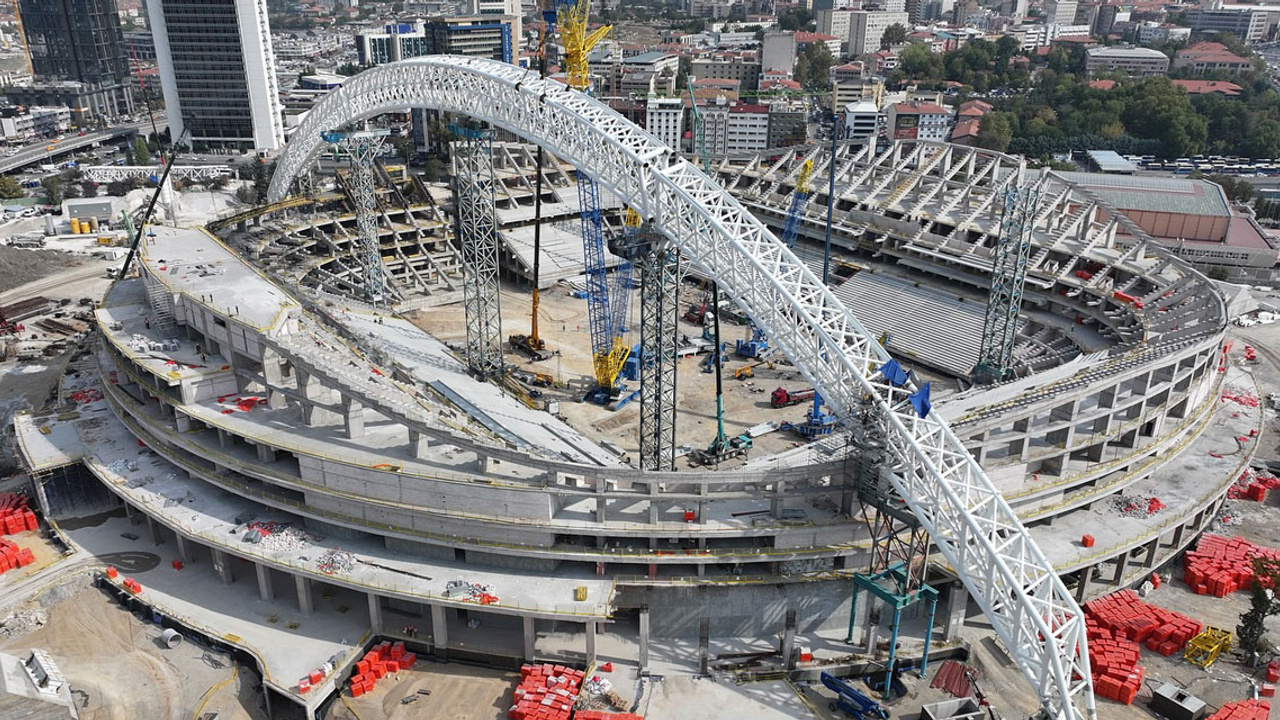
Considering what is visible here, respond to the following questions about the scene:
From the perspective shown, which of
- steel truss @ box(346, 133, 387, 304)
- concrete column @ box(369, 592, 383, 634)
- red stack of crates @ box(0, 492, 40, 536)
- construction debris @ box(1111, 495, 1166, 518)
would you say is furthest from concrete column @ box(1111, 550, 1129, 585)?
steel truss @ box(346, 133, 387, 304)

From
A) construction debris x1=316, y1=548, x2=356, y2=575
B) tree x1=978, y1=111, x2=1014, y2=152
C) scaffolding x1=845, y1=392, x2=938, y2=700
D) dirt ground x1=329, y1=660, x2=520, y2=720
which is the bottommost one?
dirt ground x1=329, y1=660, x2=520, y2=720

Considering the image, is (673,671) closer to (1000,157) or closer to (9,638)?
(9,638)

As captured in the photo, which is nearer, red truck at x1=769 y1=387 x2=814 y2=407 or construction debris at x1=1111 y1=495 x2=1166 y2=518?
construction debris at x1=1111 y1=495 x2=1166 y2=518

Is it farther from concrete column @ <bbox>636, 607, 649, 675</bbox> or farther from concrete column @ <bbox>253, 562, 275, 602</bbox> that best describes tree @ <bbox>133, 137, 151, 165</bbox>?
concrete column @ <bbox>636, 607, 649, 675</bbox>

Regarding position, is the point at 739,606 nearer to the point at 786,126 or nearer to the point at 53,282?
the point at 53,282

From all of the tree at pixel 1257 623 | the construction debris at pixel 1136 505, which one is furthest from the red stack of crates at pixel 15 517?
the tree at pixel 1257 623

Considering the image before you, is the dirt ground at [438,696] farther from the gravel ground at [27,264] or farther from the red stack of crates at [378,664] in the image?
the gravel ground at [27,264]
